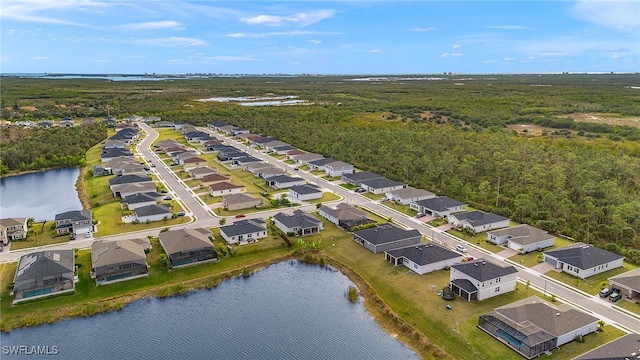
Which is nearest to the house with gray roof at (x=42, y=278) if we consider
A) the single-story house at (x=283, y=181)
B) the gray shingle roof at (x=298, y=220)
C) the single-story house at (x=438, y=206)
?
the gray shingle roof at (x=298, y=220)

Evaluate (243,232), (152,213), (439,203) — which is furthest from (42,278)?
(439,203)

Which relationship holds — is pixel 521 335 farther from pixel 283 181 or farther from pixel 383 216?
pixel 283 181

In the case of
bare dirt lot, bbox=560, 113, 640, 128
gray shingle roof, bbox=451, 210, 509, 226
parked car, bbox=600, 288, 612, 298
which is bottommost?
parked car, bbox=600, 288, 612, 298

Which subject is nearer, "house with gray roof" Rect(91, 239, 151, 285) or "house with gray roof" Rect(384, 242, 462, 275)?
"house with gray roof" Rect(91, 239, 151, 285)

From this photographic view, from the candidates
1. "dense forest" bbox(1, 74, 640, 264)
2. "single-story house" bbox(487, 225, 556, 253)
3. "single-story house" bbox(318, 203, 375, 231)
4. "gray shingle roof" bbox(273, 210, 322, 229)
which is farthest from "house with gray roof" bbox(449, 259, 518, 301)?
"gray shingle roof" bbox(273, 210, 322, 229)

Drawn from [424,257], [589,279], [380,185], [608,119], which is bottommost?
[589,279]

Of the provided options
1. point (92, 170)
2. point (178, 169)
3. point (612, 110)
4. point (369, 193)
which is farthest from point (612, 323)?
point (612, 110)

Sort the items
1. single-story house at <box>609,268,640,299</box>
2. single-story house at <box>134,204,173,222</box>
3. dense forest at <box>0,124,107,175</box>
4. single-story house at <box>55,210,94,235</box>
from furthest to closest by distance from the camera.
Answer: dense forest at <box>0,124,107,175</box> → single-story house at <box>134,204,173,222</box> → single-story house at <box>55,210,94,235</box> → single-story house at <box>609,268,640,299</box>

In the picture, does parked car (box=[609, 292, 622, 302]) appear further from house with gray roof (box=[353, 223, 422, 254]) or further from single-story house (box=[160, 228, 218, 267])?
single-story house (box=[160, 228, 218, 267])
